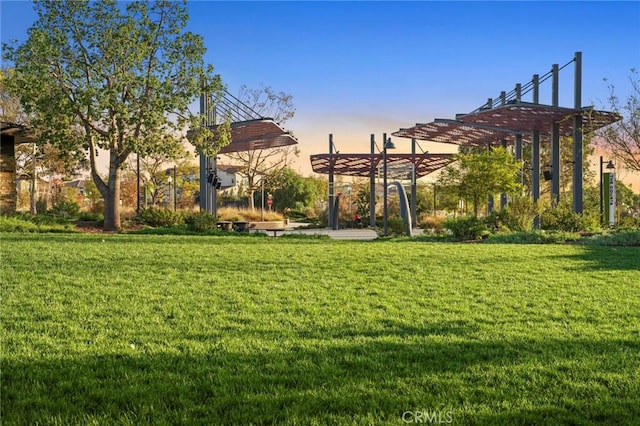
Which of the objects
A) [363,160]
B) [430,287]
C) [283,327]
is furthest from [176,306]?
[363,160]

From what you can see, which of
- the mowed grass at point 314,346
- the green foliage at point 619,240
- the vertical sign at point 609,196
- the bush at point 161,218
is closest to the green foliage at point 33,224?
the bush at point 161,218

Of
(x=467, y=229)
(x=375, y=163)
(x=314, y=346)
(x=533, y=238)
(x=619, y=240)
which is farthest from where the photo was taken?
(x=375, y=163)

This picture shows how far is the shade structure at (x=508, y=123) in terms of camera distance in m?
20.8

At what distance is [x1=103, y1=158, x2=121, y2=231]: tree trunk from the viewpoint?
65.9 ft

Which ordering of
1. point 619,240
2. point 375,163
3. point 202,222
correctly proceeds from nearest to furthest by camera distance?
point 619,240 → point 202,222 → point 375,163

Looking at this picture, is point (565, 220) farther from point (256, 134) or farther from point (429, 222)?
point (256, 134)

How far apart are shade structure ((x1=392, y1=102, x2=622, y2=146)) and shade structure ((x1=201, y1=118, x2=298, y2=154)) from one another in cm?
670

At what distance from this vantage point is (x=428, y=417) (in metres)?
2.91

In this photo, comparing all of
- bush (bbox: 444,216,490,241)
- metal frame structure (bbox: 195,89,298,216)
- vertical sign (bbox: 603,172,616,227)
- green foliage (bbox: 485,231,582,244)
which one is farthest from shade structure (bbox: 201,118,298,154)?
vertical sign (bbox: 603,172,616,227)

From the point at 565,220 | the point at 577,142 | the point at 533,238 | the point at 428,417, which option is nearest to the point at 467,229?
the point at 533,238

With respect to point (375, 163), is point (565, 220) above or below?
below

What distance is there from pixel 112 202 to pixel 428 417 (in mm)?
19568

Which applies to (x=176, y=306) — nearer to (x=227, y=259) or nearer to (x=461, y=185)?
(x=227, y=259)

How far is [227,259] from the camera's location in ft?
32.0
